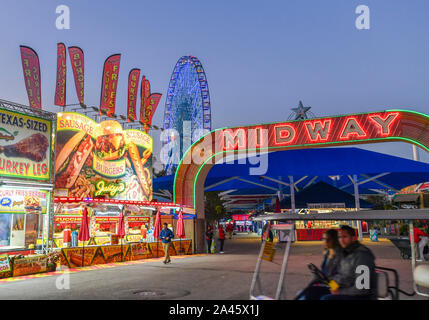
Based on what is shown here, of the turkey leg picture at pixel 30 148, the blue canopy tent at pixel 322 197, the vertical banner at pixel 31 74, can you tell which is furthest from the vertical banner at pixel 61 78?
the blue canopy tent at pixel 322 197

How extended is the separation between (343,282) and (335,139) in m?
15.8

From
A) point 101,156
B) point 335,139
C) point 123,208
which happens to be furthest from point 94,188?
point 335,139

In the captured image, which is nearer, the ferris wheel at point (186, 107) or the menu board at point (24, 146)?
the menu board at point (24, 146)

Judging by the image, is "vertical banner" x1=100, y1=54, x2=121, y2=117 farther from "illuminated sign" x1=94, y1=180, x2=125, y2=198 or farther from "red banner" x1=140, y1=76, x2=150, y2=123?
"illuminated sign" x1=94, y1=180, x2=125, y2=198

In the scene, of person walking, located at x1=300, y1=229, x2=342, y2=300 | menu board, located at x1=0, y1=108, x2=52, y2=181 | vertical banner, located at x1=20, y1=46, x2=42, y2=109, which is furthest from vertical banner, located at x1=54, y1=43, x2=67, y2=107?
person walking, located at x1=300, y1=229, x2=342, y2=300

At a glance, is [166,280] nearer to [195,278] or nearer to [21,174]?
[195,278]

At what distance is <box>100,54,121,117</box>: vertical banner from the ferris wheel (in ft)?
41.8

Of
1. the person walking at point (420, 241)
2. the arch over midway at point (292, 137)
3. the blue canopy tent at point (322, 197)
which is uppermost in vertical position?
the arch over midway at point (292, 137)

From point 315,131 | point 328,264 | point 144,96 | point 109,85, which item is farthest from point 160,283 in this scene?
point 144,96

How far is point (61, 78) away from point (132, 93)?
20.1ft

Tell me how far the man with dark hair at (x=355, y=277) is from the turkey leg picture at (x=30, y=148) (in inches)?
542

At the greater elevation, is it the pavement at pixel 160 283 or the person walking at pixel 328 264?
the person walking at pixel 328 264

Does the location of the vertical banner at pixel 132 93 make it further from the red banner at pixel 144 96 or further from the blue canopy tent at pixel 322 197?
the blue canopy tent at pixel 322 197

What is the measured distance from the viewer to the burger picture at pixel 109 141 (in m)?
22.6
